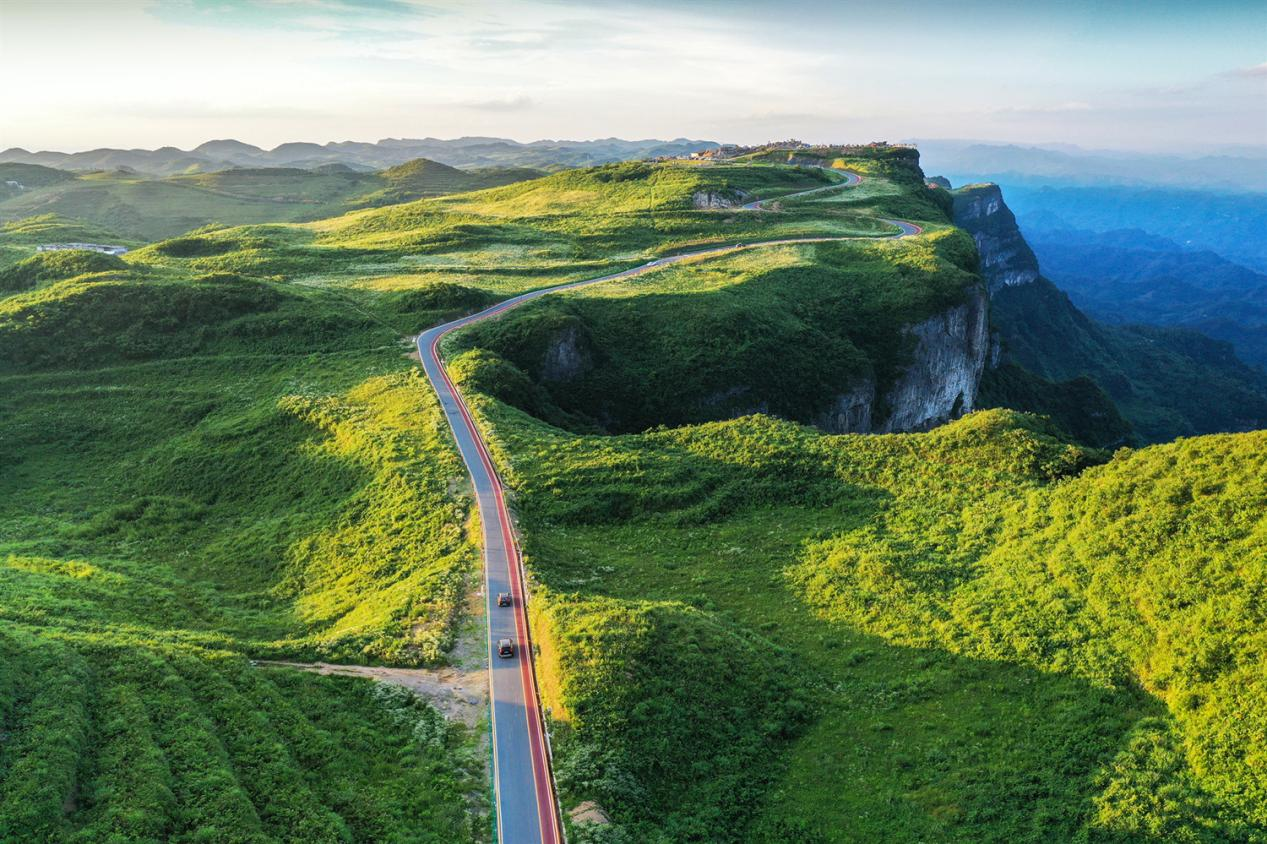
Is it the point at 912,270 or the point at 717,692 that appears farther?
the point at 912,270

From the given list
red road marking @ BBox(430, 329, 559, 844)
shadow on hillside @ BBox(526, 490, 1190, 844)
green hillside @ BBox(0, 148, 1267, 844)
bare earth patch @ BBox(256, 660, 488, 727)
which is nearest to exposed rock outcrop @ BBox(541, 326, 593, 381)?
green hillside @ BBox(0, 148, 1267, 844)

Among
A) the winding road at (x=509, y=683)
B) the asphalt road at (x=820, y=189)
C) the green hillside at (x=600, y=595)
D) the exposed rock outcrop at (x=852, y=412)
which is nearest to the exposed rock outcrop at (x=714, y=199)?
the asphalt road at (x=820, y=189)

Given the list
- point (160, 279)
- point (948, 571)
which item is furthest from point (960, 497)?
point (160, 279)

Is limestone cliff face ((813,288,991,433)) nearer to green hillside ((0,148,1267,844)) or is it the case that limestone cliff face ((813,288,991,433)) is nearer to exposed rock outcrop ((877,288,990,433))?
exposed rock outcrop ((877,288,990,433))

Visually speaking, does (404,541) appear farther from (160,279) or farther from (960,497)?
(160,279)

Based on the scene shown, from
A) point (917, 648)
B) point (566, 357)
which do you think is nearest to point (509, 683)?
point (917, 648)

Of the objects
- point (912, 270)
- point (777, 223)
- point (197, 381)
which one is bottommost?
point (197, 381)

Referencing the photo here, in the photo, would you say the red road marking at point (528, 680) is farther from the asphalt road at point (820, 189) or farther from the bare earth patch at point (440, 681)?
the asphalt road at point (820, 189)

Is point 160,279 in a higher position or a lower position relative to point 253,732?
higher
